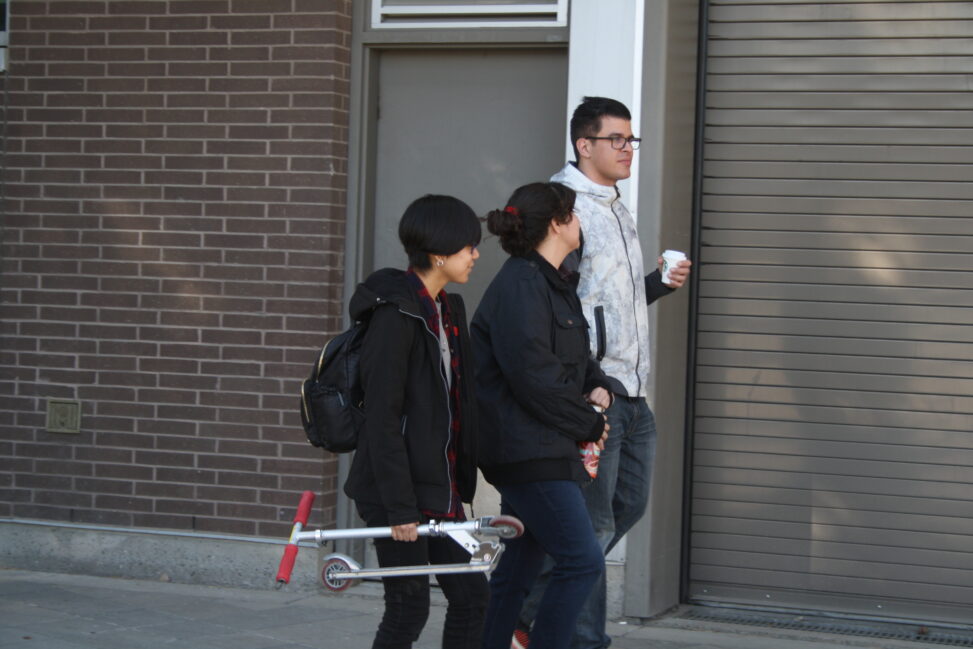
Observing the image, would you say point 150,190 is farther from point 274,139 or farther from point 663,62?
point 663,62

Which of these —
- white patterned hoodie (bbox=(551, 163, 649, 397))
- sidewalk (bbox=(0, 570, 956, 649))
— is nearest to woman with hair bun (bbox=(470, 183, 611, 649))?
white patterned hoodie (bbox=(551, 163, 649, 397))

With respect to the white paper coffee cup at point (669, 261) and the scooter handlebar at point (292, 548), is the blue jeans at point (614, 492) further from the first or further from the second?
the scooter handlebar at point (292, 548)

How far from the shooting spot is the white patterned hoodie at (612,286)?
4895 mm

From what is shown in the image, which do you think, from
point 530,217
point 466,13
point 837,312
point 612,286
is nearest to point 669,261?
point 612,286

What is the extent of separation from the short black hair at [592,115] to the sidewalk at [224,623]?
234 centimetres

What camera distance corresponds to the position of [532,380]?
14.5 feet

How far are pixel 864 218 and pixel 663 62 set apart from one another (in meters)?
1.24

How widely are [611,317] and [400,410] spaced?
1.10m

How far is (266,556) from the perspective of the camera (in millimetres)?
6840

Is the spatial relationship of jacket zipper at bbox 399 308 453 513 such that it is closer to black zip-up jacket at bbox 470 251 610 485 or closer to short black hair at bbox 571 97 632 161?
black zip-up jacket at bbox 470 251 610 485

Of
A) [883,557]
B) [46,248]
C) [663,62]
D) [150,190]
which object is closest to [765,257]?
[663,62]

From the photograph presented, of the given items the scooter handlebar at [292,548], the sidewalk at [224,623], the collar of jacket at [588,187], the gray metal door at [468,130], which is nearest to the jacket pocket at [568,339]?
the collar of jacket at [588,187]

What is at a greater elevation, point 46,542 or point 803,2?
point 803,2

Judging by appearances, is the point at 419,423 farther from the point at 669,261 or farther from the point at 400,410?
the point at 669,261
